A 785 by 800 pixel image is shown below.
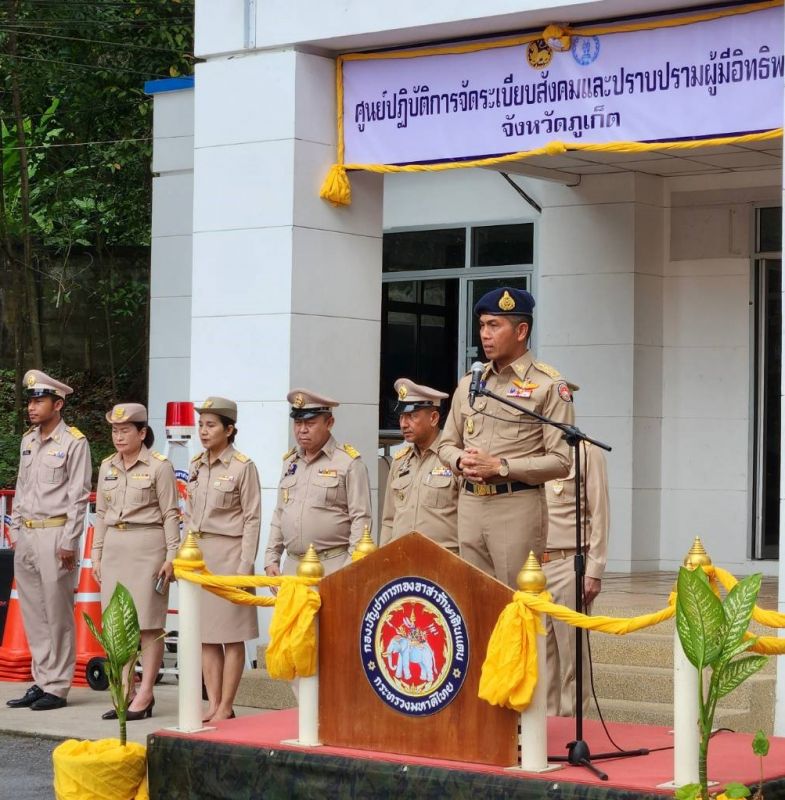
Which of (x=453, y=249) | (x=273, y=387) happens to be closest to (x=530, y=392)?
(x=273, y=387)

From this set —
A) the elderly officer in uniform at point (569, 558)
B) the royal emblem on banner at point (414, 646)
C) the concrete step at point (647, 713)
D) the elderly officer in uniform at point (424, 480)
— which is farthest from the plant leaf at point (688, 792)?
the elderly officer in uniform at point (424, 480)

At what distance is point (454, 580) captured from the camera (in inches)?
230

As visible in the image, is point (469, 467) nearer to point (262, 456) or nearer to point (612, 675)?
point (612, 675)

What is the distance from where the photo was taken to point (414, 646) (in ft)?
19.6

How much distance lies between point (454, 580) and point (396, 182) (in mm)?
8326

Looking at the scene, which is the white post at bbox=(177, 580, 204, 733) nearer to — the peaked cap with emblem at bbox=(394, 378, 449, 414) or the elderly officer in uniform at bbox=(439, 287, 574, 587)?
the elderly officer in uniform at bbox=(439, 287, 574, 587)

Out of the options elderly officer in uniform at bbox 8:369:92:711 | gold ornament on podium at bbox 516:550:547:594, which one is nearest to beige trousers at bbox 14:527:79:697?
elderly officer in uniform at bbox 8:369:92:711

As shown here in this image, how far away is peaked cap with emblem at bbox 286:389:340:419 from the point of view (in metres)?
8.44

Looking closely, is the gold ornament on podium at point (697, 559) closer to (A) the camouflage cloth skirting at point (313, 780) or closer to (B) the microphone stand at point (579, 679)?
(B) the microphone stand at point (579, 679)

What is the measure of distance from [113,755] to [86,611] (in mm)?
4432

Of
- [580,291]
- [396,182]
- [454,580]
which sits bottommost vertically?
[454,580]

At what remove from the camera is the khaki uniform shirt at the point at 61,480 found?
9.58 meters

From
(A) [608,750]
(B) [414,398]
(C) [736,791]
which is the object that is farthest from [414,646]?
(B) [414,398]

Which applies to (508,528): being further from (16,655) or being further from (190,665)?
(16,655)
